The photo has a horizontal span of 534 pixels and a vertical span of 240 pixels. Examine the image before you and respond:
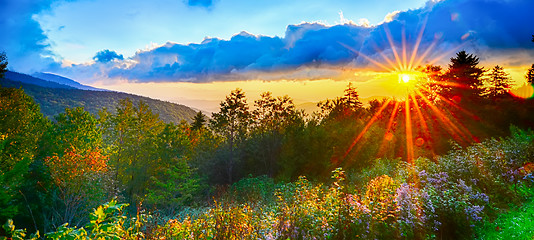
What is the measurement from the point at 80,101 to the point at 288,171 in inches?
4287

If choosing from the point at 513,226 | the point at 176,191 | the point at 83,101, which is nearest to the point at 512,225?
the point at 513,226

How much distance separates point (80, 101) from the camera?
10506cm

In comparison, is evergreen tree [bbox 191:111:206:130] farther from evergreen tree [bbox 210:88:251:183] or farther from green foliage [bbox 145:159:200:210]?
green foliage [bbox 145:159:200:210]

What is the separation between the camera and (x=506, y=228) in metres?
5.88

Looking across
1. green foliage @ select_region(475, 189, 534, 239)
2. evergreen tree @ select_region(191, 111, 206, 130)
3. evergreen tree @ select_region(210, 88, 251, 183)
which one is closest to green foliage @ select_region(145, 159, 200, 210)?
evergreen tree @ select_region(210, 88, 251, 183)

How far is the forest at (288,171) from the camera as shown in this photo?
5480 mm

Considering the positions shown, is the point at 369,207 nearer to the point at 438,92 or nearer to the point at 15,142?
the point at 15,142

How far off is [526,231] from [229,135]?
79.5 ft

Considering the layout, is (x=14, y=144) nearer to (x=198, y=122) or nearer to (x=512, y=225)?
(x=198, y=122)

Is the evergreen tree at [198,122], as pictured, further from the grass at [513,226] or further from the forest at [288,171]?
the grass at [513,226]

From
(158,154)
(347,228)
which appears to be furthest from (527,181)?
(158,154)

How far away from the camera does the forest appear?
5480mm

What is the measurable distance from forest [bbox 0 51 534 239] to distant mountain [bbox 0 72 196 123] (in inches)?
2383

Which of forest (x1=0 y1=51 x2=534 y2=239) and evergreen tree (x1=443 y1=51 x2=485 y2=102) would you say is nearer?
forest (x1=0 y1=51 x2=534 y2=239)
